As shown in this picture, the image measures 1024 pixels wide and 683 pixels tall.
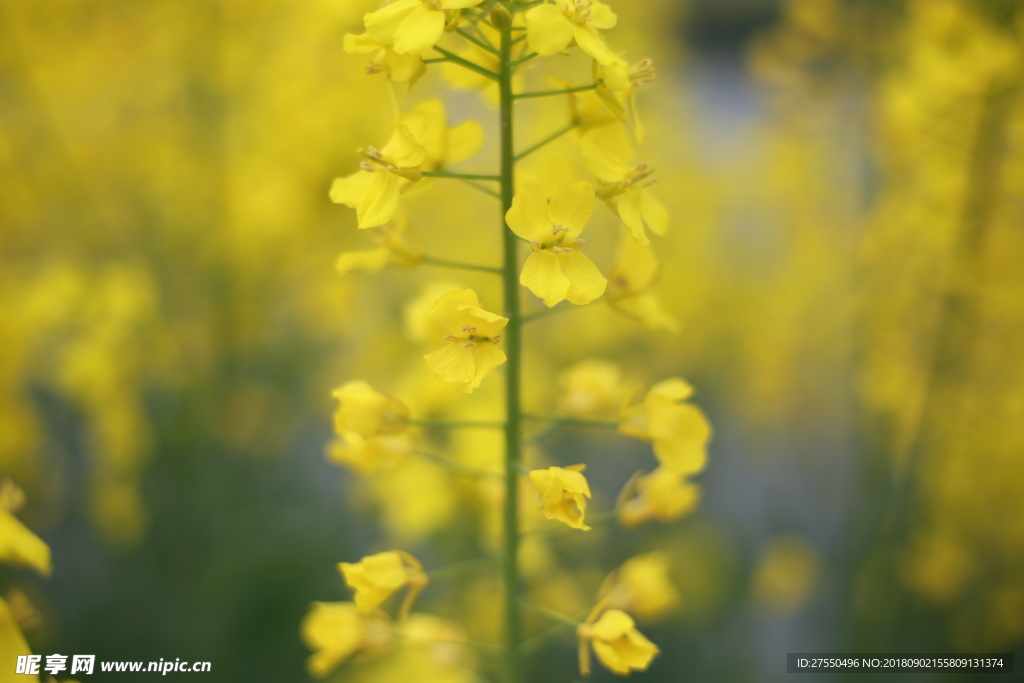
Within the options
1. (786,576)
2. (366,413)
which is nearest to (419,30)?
(366,413)

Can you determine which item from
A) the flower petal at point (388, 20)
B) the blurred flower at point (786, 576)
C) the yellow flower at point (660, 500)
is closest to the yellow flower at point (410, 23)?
the flower petal at point (388, 20)

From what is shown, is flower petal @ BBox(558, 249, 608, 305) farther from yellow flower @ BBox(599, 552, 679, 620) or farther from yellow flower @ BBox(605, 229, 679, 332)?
yellow flower @ BBox(599, 552, 679, 620)

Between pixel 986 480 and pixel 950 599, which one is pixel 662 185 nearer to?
pixel 986 480

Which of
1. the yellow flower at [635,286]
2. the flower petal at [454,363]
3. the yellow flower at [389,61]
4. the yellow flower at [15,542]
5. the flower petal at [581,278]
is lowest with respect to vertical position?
the yellow flower at [15,542]

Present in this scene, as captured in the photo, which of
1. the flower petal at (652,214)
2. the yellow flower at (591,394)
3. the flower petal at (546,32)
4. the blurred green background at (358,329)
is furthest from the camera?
the blurred green background at (358,329)

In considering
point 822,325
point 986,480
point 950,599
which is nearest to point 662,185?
point 822,325

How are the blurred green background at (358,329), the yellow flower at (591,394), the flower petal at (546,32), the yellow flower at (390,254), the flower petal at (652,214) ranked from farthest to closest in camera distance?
the blurred green background at (358,329)
the yellow flower at (591,394)
the yellow flower at (390,254)
the flower petal at (652,214)
the flower petal at (546,32)

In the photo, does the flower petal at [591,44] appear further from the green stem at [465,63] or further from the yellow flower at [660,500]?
the yellow flower at [660,500]
